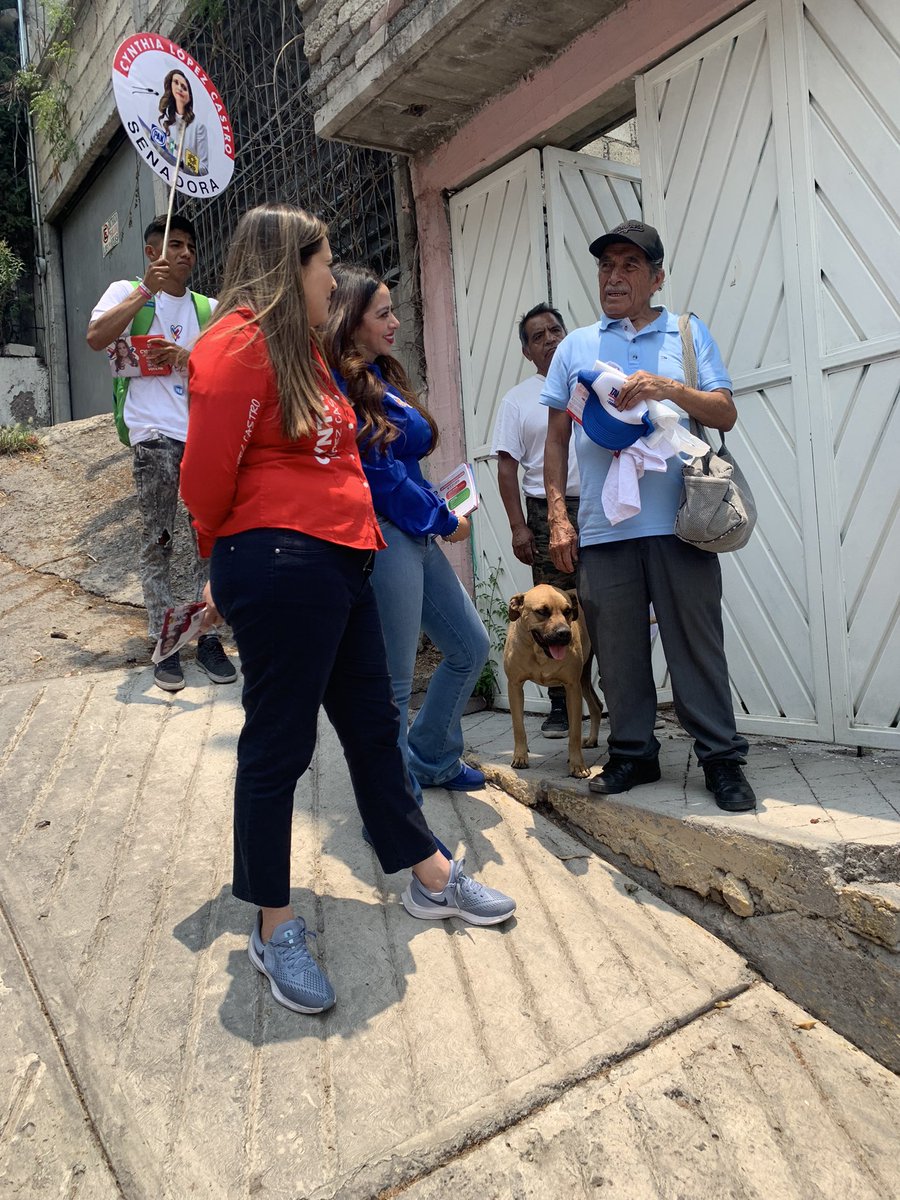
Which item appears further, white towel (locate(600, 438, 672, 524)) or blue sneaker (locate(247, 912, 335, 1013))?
white towel (locate(600, 438, 672, 524))

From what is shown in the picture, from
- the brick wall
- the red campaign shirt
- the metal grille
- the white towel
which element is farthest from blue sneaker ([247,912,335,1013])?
the metal grille

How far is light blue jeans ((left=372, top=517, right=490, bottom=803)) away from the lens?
3.05 m

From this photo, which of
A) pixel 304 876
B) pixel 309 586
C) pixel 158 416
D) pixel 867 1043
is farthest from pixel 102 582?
pixel 867 1043

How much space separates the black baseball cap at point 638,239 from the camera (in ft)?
10.6

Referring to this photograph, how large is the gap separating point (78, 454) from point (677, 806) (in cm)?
694

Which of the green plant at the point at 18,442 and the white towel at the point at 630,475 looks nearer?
the white towel at the point at 630,475

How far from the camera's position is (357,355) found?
301 cm

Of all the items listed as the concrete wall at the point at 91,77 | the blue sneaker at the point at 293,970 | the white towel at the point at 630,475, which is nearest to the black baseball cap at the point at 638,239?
the white towel at the point at 630,475

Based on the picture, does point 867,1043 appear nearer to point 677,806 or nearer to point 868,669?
point 677,806

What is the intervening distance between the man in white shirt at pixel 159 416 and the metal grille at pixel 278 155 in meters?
2.19

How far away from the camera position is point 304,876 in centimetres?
301

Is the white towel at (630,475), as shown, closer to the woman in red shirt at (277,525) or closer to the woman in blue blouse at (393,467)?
the woman in blue blouse at (393,467)

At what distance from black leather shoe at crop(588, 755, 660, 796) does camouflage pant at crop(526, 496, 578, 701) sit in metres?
1.04

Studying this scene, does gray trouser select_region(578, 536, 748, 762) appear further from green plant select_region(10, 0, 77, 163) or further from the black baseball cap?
green plant select_region(10, 0, 77, 163)
